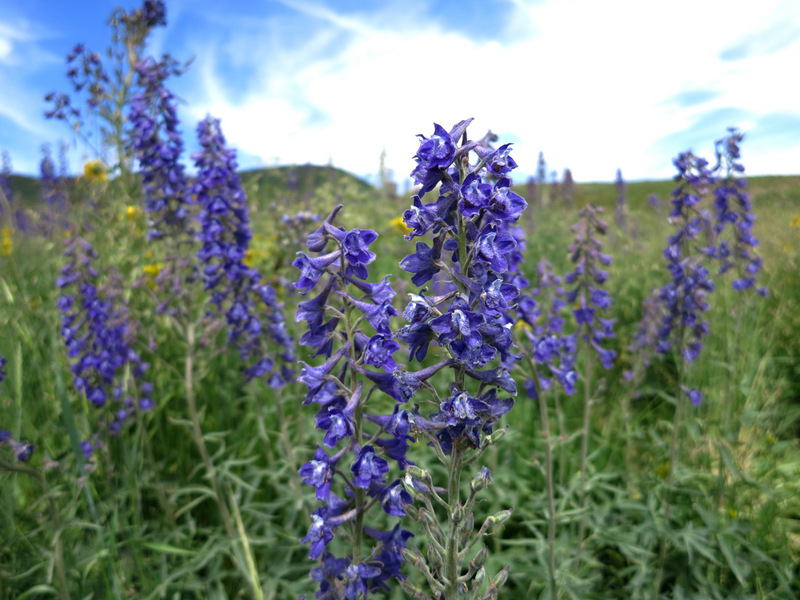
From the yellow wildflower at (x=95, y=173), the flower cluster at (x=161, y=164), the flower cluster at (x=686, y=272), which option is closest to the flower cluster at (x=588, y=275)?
the flower cluster at (x=686, y=272)

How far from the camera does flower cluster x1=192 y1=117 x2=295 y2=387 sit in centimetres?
364

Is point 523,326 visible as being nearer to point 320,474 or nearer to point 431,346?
point 431,346

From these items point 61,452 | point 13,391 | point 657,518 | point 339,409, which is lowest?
point 657,518

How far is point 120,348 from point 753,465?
5124 mm

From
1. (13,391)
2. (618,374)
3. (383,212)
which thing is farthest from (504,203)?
(383,212)

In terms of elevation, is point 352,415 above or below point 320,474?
above

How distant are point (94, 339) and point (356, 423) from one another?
3049 mm

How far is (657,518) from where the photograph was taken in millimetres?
3344

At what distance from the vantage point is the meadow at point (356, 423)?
5.23 ft

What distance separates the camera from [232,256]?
11.8ft

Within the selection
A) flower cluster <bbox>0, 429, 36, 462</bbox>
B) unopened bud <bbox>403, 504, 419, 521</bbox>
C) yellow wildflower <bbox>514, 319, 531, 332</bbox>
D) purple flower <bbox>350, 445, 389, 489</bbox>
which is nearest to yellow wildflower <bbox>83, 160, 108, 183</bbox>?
flower cluster <bbox>0, 429, 36, 462</bbox>

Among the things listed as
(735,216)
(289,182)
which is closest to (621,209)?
(289,182)

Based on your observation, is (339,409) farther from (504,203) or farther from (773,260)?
(773,260)

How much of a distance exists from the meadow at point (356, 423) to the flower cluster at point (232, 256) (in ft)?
0.07
